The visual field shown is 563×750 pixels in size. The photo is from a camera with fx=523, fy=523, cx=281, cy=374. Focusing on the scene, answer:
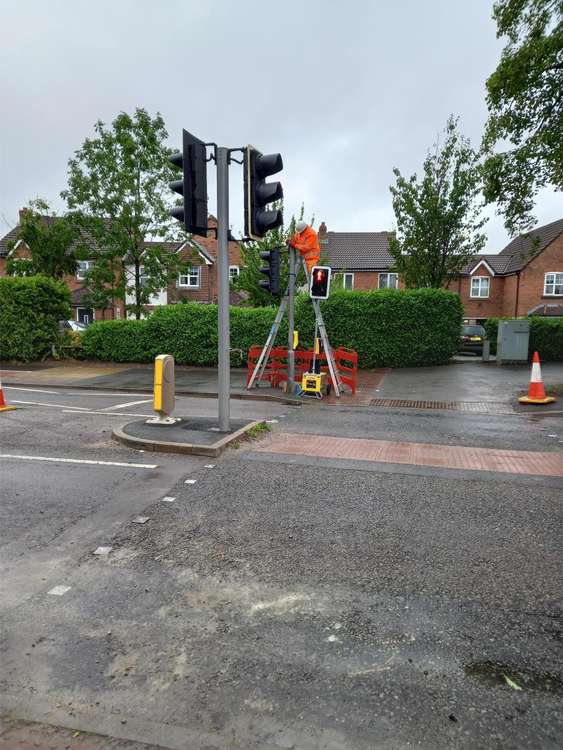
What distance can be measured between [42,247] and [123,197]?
6148mm

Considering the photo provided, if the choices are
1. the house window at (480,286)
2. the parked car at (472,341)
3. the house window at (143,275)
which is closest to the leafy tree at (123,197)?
the house window at (143,275)

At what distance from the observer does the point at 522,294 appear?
3700cm

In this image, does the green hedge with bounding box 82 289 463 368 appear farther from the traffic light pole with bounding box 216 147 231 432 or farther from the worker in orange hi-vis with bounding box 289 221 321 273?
the traffic light pole with bounding box 216 147 231 432

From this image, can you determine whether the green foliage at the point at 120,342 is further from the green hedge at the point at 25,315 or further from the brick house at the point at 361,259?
the brick house at the point at 361,259

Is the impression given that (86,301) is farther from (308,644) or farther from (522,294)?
(522,294)

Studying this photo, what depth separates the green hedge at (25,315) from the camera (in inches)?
790

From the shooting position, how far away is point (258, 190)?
7.32 meters

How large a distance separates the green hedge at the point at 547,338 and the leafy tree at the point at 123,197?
49.9 ft

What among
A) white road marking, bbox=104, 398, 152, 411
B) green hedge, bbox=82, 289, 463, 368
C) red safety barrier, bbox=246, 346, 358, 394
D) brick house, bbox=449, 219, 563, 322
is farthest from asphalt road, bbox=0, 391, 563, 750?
brick house, bbox=449, 219, 563, 322

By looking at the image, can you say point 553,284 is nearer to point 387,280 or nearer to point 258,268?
point 387,280

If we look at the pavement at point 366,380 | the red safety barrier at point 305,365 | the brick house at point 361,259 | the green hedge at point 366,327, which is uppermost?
the brick house at point 361,259

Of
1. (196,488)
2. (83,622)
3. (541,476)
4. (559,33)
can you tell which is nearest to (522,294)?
(559,33)

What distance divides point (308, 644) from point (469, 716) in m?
0.87

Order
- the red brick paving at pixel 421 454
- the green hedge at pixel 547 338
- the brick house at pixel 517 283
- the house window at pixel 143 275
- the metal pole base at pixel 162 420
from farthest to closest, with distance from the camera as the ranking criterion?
the brick house at pixel 517 283
the house window at pixel 143 275
the green hedge at pixel 547 338
the metal pole base at pixel 162 420
the red brick paving at pixel 421 454
